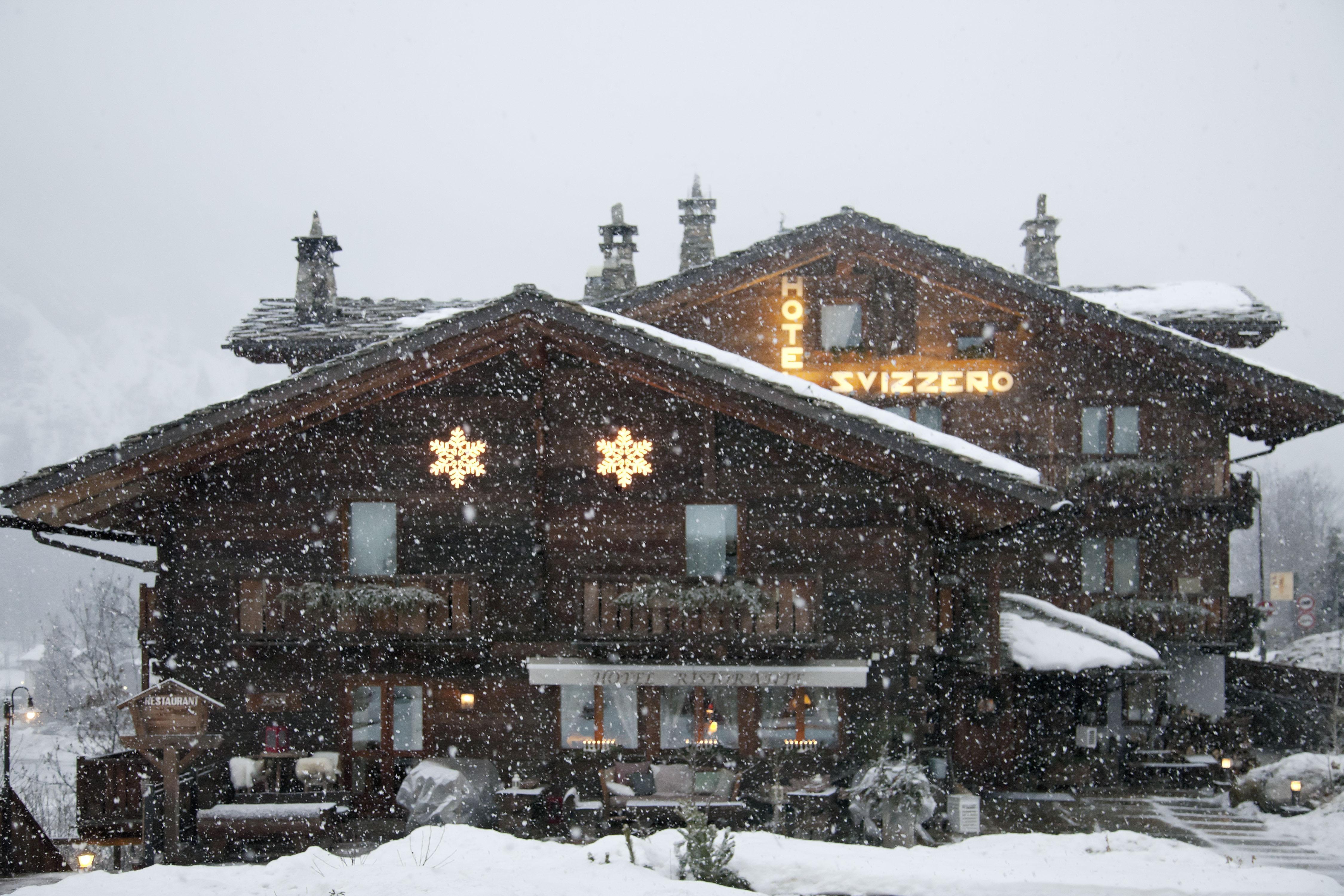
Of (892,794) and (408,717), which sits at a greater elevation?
(408,717)

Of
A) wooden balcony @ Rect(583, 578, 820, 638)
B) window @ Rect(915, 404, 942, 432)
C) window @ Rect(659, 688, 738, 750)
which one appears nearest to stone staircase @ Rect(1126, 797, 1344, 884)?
wooden balcony @ Rect(583, 578, 820, 638)

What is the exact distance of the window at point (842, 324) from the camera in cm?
2077

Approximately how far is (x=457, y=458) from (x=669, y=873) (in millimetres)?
6693

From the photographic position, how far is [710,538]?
597 inches

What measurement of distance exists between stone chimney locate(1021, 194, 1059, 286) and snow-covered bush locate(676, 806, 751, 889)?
Result: 16.9 metres

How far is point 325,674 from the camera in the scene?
15289 millimetres

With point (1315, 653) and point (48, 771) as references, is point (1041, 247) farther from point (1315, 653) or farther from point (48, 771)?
point (48, 771)

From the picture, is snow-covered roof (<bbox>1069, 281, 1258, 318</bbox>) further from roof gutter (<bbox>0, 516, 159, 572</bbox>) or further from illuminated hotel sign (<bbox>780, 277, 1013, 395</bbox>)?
roof gutter (<bbox>0, 516, 159, 572</bbox>)

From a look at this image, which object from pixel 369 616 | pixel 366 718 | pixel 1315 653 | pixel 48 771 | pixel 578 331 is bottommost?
pixel 48 771

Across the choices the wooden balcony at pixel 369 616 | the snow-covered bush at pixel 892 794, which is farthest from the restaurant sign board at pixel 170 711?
the snow-covered bush at pixel 892 794

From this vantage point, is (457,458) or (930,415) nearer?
(457,458)

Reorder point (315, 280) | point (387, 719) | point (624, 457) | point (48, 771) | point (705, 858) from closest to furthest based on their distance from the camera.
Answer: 1. point (705, 858)
2. point (624, 457)
3. point (387, 719)
4. point (315, 280)
5. point (48, 771)

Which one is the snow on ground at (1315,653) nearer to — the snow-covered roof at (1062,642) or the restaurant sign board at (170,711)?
the snow-covered roof at (1062,642)

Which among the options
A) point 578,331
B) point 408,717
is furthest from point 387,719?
point 578,331
